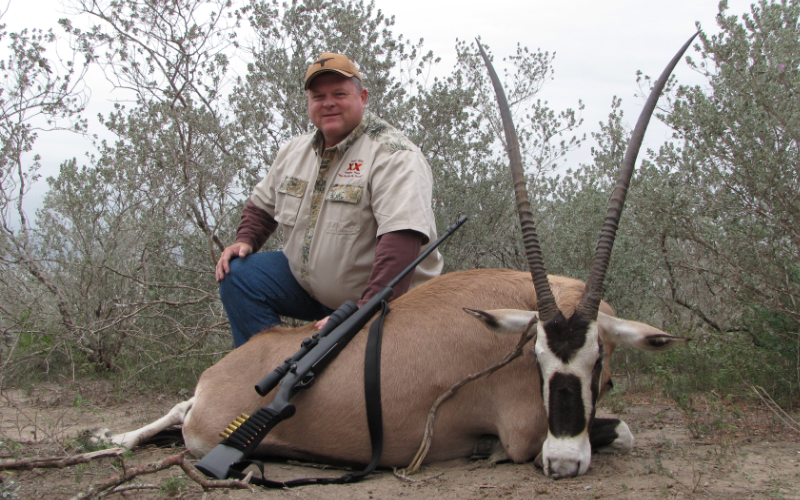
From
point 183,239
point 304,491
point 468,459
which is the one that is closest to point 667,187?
point 468,459

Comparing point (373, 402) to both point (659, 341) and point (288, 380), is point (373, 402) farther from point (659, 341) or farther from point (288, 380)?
point (659, 341)

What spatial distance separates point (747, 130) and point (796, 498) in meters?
3.28

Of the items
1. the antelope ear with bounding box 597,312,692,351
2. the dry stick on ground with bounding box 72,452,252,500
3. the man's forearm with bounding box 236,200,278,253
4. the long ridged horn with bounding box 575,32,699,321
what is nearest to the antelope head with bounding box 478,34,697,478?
the long ridged horn with bounding box 575,32,699,321

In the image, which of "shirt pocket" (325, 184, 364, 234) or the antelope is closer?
the antelope

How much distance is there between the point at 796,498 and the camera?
2498 millimetres

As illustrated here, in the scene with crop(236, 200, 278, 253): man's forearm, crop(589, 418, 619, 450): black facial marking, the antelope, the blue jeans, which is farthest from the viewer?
crop(236, 200, 278, 253): man's forearm

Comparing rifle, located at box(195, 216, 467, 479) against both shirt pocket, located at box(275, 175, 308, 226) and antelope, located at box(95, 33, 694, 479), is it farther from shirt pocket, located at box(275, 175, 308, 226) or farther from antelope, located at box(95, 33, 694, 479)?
shirt pocket, located at box(275, 175, 308, 226)

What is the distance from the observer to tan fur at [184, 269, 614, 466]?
10.8ft

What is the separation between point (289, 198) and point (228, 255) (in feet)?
2.10

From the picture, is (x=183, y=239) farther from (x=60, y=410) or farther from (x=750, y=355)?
(x=750, y=355)

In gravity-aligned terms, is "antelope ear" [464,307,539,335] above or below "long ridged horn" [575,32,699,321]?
below

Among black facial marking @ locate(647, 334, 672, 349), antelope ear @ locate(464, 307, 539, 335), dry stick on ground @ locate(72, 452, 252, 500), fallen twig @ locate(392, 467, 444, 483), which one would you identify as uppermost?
antelope ear @ locate(464, 307, 539, 335)

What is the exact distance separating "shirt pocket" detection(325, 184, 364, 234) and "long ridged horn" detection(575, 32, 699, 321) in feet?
5.45

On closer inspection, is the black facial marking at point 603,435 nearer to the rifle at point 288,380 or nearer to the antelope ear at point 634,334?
the antelope ear at point 634,334
